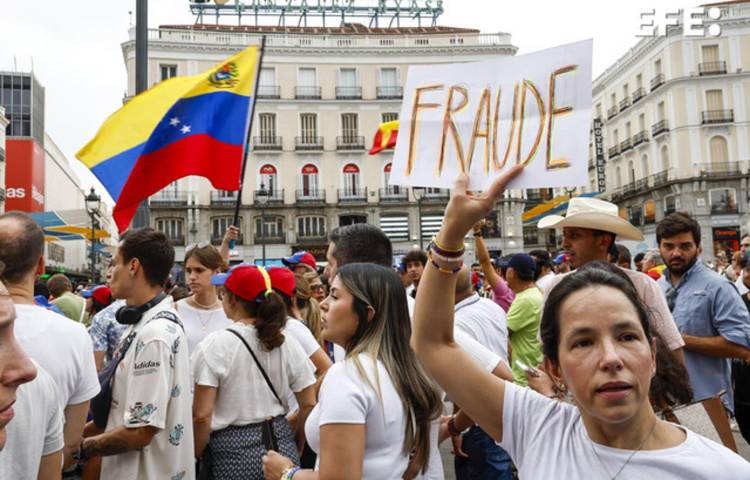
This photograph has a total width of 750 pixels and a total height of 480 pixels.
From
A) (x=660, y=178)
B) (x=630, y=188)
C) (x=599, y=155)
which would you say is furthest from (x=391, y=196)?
(x=599, y=155)

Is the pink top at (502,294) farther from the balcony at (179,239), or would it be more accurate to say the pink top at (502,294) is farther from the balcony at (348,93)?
the balcony at (348,93)

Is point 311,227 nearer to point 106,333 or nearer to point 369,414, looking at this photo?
point 106,333

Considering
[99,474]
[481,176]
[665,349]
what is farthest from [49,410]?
[665,349]

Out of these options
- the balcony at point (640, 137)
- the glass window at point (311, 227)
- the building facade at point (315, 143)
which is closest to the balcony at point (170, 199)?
the building facade at point (315, 143)

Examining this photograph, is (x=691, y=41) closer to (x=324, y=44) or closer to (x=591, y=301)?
(x=324, y=44)

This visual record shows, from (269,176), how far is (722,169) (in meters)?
26.0

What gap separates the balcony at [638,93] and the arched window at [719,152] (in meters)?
5.56

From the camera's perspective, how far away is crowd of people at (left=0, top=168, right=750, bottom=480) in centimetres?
171

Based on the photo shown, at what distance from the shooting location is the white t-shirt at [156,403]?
9.25 feet

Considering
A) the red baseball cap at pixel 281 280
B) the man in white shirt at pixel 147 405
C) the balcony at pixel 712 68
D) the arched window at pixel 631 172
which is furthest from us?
the arched window at pixel 631 172

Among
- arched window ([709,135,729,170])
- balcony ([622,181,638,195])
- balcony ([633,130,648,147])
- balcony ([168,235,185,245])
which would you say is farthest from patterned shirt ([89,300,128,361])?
balcony ([622,181,638,195])

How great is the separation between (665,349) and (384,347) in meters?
0.97

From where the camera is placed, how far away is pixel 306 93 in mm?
39906

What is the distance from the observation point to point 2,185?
46.7m
